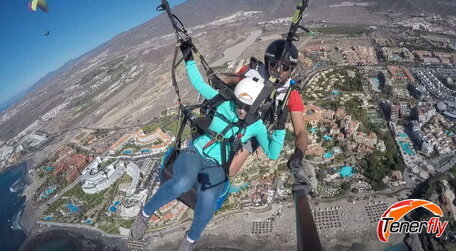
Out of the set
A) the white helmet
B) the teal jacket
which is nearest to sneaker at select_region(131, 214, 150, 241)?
the teal jacket

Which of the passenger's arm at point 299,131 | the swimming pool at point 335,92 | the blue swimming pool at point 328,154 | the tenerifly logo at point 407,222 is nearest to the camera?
the passenger's arm at point 299,131

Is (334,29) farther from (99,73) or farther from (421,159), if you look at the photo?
(99,73)

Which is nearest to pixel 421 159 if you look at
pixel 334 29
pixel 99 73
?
pixel 334 29

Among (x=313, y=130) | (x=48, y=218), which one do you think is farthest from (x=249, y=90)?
(x=48, y=218)

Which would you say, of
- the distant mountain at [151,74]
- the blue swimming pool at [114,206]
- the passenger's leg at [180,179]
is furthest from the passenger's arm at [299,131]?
the distant mountain at [151,74]

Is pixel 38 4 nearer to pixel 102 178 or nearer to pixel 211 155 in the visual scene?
pixel 211 155

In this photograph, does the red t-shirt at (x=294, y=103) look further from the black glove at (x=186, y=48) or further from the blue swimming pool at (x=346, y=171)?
the blue swimming pool at (x=346, y=171)

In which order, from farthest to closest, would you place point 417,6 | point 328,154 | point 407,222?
point 417,6
point 328,154
point 407,222
